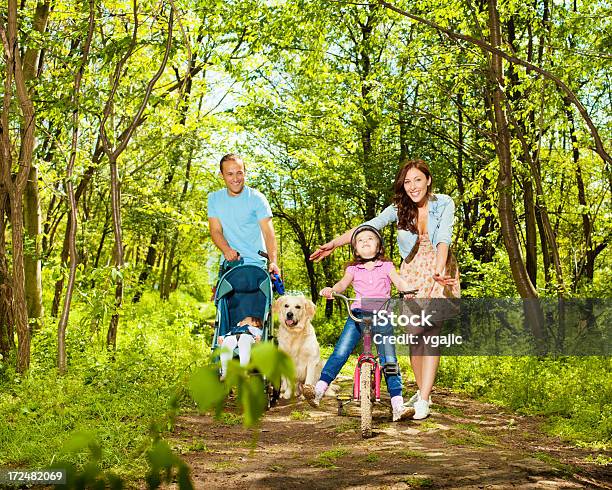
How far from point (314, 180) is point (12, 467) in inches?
665

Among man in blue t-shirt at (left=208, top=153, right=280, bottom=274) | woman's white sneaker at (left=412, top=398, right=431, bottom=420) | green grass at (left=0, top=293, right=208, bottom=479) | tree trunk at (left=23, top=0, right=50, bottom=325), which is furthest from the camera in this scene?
tree trunk at (left=23, top=0, right=50, bottom=325)

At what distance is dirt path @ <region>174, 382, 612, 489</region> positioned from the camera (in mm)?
5191

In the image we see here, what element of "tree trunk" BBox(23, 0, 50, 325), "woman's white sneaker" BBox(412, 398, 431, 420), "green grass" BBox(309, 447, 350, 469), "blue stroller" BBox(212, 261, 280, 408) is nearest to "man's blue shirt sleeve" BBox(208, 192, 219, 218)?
"blue stroller" BBox(212, 261, 280, 408)

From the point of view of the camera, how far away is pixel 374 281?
6.92 m

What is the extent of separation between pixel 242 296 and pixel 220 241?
0.67m

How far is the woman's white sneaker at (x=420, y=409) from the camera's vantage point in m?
7.52

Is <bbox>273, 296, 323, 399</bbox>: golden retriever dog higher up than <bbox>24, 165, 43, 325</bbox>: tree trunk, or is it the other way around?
<bbox>24, 165, 43, 325</bbox>: tree trunk

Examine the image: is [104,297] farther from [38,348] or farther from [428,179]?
[428,179]

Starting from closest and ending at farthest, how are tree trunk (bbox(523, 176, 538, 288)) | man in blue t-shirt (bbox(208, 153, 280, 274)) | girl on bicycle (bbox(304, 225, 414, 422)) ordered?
girl on bicycle (bbox(304, 225, 414, 422))
man in blue t-shirt (bbox(208, 153, 280, 274))
tree trunk (bbox(523, 176, 538, 288))

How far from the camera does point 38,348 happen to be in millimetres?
10781

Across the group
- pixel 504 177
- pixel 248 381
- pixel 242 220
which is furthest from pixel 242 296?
pixel 248 381

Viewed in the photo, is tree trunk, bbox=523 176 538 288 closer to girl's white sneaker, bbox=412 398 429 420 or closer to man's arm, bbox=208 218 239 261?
girl's white sneaker, bbox=412 398 429 420

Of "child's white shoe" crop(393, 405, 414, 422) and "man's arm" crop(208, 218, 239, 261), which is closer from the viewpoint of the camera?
"child's white shoe" crop(393, 405, 414, 422)

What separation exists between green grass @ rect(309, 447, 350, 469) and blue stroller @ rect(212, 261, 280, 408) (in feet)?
6.27
